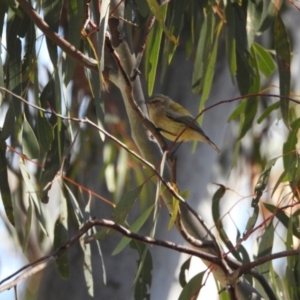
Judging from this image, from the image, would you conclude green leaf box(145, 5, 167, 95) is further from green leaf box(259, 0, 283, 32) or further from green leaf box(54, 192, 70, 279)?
green leaf box(54, 192, 70, 279)

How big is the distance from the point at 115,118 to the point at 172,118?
238 millimetres

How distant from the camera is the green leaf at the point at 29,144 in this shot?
190 centimetres

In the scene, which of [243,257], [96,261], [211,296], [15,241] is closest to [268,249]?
[243,257]

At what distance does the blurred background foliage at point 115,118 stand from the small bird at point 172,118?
0.29ft

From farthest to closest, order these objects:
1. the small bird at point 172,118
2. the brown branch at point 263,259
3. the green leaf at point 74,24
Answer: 1. the small bird at point 172,118
2. the green leaf at point 74,24
3. the brown branch at point 263,259

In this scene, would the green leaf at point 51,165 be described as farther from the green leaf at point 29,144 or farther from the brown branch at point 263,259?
the brown branch at point 263,259

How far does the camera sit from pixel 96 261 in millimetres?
2707

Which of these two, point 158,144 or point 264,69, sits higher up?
point 264,69

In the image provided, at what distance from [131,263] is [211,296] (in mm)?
Answer: 553

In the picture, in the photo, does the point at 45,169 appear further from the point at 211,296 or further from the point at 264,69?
the point at 211,296

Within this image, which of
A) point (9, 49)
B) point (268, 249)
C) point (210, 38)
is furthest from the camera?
point (210, 38)

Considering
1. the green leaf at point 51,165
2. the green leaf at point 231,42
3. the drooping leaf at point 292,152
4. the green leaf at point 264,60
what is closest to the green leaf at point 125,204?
the green leaf at point 51,165

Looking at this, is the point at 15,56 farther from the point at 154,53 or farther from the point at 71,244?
the point at 71,244

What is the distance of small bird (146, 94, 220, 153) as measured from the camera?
8.25ft
